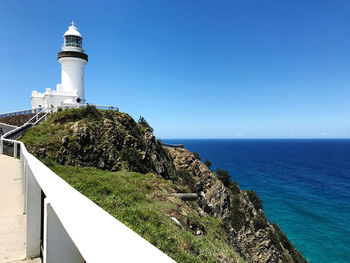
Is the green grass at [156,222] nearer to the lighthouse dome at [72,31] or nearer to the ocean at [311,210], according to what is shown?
the ocean at [311,210]

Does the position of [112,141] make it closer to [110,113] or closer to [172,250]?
[110,113]

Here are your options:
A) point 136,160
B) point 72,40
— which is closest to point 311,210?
point 136,160

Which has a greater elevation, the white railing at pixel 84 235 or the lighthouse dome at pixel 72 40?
the lighthouse dome at pixel 72 40

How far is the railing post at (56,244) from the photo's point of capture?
163cm

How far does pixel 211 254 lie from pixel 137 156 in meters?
16.9

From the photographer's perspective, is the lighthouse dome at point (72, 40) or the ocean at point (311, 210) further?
the lighthouse dome at point (72, 40)

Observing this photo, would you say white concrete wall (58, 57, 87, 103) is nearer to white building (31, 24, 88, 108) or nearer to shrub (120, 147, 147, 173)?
white building (31, 24, 88, 108)

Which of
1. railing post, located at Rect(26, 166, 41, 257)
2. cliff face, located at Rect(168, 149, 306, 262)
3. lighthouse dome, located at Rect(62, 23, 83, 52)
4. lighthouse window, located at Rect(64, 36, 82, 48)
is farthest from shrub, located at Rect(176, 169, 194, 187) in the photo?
railing post, located at Rect(26, 166, 41, 257)

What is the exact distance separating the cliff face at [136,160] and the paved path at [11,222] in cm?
1117

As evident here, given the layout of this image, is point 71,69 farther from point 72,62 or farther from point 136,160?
point 136,160

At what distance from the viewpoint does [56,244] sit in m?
1.67

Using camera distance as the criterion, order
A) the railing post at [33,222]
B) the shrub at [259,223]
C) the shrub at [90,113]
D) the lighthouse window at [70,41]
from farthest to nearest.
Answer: the lighthouse window at [70,41], the shrub at [259,223], the shrub at [90,113], the railing post at [33,222]

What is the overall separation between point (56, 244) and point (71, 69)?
39156 millimetres

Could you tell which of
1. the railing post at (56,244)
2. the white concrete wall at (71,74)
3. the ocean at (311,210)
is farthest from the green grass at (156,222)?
the white concrete wall at (71,74)
